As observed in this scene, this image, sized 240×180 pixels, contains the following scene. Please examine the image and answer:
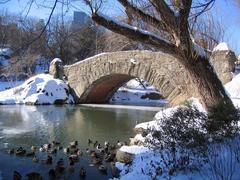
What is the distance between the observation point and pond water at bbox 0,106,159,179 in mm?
8727

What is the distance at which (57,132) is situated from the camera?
13.3 m

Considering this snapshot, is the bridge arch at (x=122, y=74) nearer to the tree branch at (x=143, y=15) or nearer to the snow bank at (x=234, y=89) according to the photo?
the snow bank at (x=234, y=89)

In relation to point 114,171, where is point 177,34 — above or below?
above

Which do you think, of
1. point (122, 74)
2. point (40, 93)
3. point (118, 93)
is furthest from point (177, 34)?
point (118, 93)

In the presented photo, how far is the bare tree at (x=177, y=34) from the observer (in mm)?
7785

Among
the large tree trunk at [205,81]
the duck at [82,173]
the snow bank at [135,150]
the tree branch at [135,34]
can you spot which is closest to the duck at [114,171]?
the snow bank at [135,150]

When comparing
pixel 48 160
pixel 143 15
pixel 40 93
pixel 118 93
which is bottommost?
pixel 48 160

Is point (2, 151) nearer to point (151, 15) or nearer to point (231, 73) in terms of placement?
point (151, 15)

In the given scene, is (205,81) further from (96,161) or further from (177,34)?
(96,161)

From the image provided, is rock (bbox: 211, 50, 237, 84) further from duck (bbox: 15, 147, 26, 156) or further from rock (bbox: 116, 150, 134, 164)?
duck (bbox: 15, 147, 26, 156)

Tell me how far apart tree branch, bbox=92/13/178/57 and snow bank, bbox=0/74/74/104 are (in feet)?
55.3

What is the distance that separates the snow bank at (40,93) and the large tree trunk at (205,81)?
16.7 m

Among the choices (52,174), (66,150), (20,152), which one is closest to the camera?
(52,174)

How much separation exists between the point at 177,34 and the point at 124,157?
8.99ft
